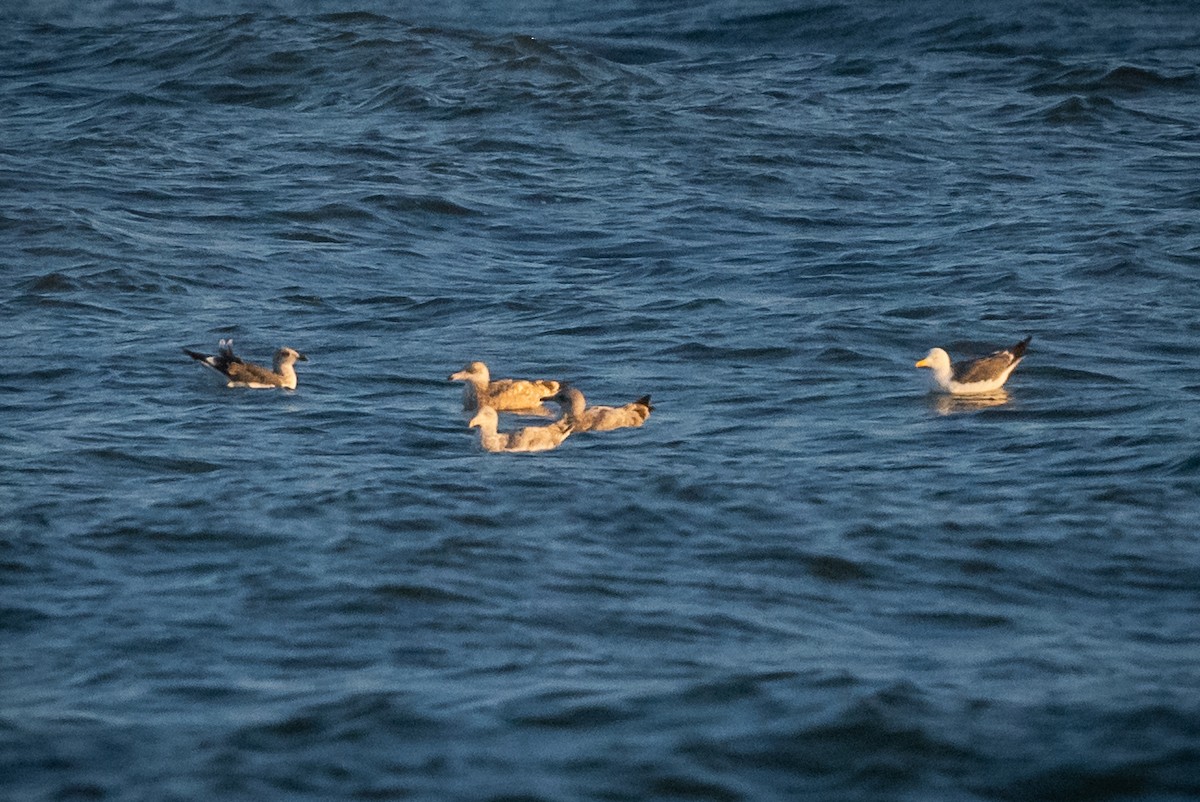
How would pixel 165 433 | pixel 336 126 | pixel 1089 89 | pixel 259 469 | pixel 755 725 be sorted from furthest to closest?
pixel 1089 89 < pixel 336 126 < pixel 165 433 < pixel 259 469 < pixel 755 725

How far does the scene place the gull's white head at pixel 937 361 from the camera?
42.5ft

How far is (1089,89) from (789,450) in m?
15.0

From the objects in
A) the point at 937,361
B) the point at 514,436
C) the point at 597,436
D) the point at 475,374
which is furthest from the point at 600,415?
the point at 937,361

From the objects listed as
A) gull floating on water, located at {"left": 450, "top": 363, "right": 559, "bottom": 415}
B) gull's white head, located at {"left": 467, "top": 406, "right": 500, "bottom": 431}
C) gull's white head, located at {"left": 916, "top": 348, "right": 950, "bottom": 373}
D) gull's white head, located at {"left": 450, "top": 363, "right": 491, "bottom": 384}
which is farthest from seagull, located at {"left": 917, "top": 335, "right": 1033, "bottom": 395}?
gull's white head, located at {"left": 467, "top": 406, "right": 500, "bottom": 431}

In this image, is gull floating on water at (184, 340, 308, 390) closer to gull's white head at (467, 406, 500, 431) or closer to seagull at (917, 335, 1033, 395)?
gull's white head at (467, 406, 500, 431)

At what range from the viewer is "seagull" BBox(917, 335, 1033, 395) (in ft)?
41.9

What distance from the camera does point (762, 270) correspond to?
668 inches

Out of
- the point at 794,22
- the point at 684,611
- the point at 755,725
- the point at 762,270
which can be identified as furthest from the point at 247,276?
the point at 794,22

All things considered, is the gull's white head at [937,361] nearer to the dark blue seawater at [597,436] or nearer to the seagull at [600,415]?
the dark blue seawater at [597,436]

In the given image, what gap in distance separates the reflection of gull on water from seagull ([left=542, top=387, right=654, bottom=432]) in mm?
2070

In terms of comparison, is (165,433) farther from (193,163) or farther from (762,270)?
(193,163)

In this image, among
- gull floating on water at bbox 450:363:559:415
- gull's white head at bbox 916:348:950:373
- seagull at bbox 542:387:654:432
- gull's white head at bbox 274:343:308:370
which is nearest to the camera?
seagull at bbox 542:387:654:432

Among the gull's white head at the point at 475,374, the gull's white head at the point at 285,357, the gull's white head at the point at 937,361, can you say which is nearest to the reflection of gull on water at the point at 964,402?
the gull's white head at the point at 937,361

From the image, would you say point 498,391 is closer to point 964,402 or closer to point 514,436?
point 514,436
